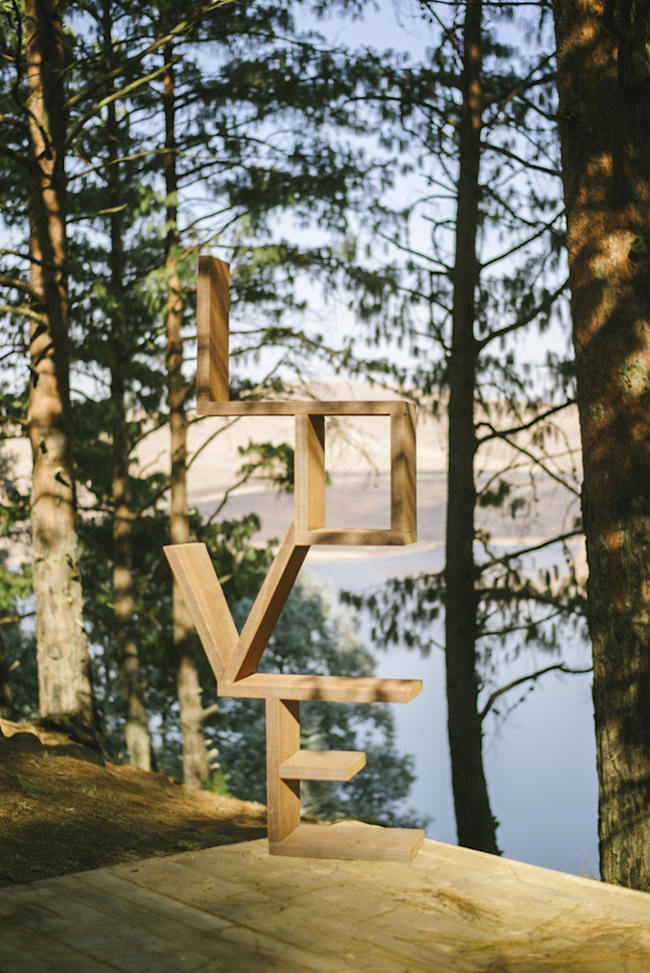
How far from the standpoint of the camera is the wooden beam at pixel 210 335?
3355 mm

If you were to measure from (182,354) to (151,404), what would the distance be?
1609 mm

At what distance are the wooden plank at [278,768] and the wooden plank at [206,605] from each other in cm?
24

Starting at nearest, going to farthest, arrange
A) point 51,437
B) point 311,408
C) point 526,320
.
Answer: point 311,408 → point 51,437 → point 526,320

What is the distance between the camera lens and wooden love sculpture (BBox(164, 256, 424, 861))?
3113 mm

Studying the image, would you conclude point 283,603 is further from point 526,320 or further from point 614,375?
point 526,320

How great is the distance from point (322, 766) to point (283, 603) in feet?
1.83

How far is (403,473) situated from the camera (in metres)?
3.07

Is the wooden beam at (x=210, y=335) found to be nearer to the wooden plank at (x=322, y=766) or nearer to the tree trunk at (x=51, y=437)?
the wooden plank at (x=322, y=766)

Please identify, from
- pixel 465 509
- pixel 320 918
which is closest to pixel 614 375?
pixel 320 918

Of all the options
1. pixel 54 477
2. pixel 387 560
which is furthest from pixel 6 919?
pixel 387 560

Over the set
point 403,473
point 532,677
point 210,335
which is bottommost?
point 532,677

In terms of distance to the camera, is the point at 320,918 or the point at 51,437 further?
the point at 51,437

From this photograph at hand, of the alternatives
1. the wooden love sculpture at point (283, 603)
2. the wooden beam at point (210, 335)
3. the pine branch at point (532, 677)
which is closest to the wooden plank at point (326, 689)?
the wooden love sculpture at point (283, 603)

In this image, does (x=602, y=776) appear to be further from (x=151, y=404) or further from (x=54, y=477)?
(x=151, y=404)
